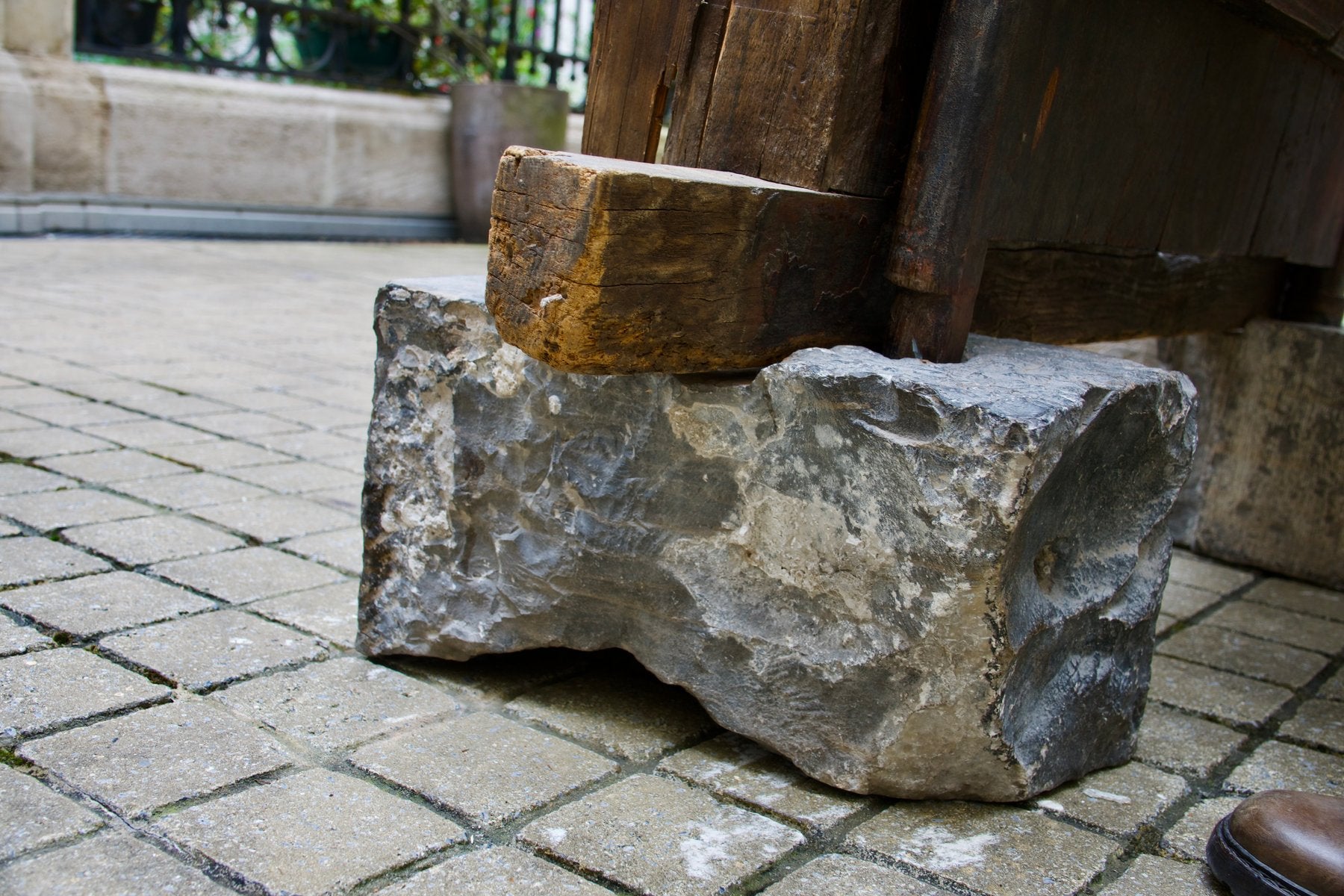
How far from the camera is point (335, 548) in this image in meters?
2.81

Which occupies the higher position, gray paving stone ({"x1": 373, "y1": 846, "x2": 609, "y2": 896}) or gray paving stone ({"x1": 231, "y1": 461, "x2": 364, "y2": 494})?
gray paving stone ({"x1": 373, "y1": 846, "x2": 609, "y2": 896})

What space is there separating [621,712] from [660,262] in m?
0.82

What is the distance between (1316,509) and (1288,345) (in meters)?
0.46

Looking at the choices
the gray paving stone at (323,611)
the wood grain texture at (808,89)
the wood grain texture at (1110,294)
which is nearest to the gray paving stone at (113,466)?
the gray paving stone at (323,611)

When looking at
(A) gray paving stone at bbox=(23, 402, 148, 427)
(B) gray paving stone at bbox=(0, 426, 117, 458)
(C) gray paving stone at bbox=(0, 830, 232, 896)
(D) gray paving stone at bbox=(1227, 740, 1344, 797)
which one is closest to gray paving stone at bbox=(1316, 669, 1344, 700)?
(D) gray paving stone at bbox=(1227, 740, 1344, 797)

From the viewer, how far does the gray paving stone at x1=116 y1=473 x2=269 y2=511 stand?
2.99 metres

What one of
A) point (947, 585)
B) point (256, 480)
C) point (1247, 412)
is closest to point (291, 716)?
point (947, 585)

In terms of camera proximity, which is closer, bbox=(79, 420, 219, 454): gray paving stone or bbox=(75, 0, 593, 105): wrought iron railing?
bbox=(79, 420, 219, 454): gray paving stone

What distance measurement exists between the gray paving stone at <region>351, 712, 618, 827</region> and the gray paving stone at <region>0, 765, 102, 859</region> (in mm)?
385

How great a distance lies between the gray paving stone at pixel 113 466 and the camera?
10.2 feet

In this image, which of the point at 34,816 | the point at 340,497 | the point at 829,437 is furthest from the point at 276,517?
the point at 829,437

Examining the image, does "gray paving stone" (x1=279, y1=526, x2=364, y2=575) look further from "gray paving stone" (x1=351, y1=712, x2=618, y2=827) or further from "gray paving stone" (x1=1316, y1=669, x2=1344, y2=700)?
"gray paving stone" (x1=1316, y1=669, x2=1344, y2=700)

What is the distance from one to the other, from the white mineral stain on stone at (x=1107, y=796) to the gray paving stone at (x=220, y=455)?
2.31m

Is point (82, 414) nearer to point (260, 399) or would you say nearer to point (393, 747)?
point (260, 399)
